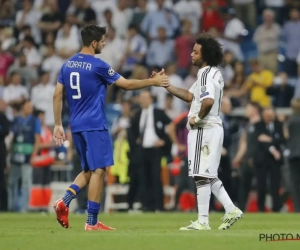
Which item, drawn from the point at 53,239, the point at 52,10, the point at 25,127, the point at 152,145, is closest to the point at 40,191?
the point at 25,127

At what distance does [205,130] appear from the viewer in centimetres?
1371

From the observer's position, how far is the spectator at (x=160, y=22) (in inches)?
1155

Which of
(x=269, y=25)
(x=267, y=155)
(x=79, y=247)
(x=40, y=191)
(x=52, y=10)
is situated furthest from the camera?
(x=52, y=10)

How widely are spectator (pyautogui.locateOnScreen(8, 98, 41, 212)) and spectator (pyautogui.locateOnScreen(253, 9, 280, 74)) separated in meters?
6.90

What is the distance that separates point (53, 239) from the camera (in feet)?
38.4

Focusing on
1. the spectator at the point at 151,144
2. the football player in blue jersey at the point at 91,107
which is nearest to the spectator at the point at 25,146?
the spectator at the point at 151,144

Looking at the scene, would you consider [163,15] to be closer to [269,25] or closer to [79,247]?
[269,25]

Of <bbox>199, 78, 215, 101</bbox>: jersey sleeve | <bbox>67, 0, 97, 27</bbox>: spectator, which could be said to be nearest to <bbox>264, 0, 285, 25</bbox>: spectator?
<bbox>67, 0, 97, 27</bbox>: spectator

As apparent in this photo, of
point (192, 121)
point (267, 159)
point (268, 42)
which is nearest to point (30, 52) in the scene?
point (268, 42)

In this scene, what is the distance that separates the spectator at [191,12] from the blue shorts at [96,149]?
52.5ft

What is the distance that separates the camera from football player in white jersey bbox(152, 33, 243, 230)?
13.6m

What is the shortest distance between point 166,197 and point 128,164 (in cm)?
197

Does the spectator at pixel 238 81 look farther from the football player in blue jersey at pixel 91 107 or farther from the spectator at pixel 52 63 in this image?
the football player in blue jersey at pixel 91 107

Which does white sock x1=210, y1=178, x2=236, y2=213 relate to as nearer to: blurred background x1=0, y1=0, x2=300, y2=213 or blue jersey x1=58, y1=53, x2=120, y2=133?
blue jersey x1=58, y1=53, x2=120, y2=133
